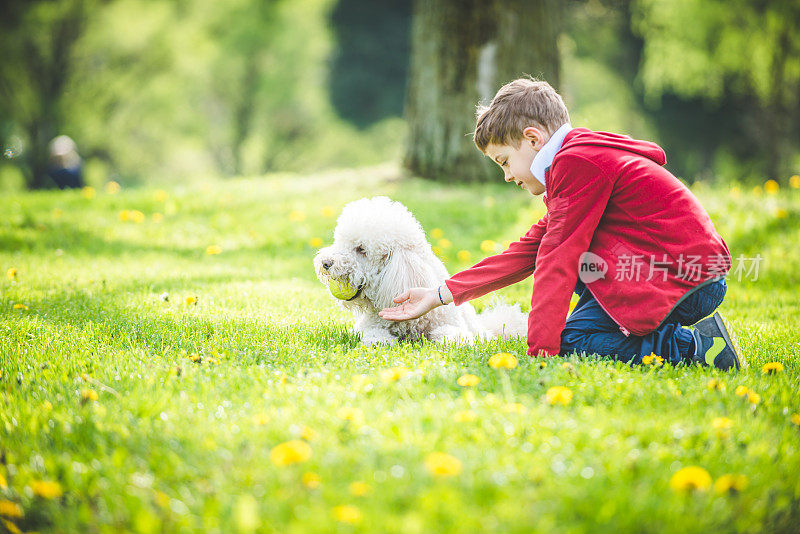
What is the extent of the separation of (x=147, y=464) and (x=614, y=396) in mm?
1798

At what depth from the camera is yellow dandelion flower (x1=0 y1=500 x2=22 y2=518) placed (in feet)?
5.66

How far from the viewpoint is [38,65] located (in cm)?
1872

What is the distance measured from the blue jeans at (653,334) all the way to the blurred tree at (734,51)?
15307 mm

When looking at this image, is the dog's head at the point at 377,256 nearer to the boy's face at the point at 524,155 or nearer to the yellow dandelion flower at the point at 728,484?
the boy's face at the point at 524,155

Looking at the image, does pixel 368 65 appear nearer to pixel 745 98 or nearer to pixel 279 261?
pixel 745 98

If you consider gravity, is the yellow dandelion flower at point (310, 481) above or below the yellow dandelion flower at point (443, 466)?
below

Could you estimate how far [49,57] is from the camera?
18781 mm

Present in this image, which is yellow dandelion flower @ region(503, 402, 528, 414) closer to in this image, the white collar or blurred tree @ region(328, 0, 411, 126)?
the white collar

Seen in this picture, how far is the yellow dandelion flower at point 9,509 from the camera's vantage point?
1.72 meters

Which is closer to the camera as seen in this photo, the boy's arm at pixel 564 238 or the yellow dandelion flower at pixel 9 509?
the yellow dandelion flower at pixel 9 509

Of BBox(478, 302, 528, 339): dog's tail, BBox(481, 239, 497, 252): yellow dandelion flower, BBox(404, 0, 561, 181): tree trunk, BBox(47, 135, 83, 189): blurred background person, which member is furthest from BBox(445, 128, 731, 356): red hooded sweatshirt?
BBox(47, 135, 83, 189): blurred background person

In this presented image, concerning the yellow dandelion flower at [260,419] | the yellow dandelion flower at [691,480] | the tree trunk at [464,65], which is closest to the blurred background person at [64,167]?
the tree trunk at [464,65]

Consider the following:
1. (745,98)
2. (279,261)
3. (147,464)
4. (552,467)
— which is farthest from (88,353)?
(745,98)

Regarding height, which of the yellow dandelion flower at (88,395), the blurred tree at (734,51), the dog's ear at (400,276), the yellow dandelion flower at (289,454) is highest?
the blurred tree at (734,51)
